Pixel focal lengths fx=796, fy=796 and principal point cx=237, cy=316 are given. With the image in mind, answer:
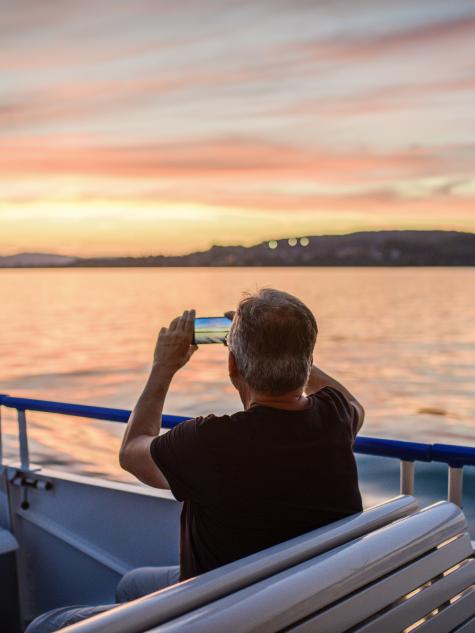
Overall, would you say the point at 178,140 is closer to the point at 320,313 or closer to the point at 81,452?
the point at 81,452

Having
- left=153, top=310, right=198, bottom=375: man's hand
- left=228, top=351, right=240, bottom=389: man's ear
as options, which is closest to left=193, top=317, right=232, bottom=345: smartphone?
left=153, top=310, right=198, bottom=375: man's hand

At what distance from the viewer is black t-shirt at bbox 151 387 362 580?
1.70 m

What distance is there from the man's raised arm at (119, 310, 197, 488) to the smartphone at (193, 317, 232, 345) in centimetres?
2

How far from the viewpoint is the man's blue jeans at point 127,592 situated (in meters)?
2.04

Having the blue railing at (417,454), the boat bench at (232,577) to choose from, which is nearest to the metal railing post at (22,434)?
the blue railing at (417,454)

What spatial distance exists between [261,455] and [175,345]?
0.43m

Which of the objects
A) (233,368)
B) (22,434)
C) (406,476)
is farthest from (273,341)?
(22,434)

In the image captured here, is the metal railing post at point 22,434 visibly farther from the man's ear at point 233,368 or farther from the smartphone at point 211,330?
the man's ear at point 233,368

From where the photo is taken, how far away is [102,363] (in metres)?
28.5

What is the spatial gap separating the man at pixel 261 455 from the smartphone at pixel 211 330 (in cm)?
20

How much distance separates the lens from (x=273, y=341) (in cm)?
171

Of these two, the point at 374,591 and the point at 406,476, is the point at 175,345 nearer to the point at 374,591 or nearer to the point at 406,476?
the point at 374,591

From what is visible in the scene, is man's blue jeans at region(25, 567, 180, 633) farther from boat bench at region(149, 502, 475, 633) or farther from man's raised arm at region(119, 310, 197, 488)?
boat bench at region(149, 502, 475, 633)

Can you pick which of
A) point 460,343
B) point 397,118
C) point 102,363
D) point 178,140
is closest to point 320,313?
point 460,343
